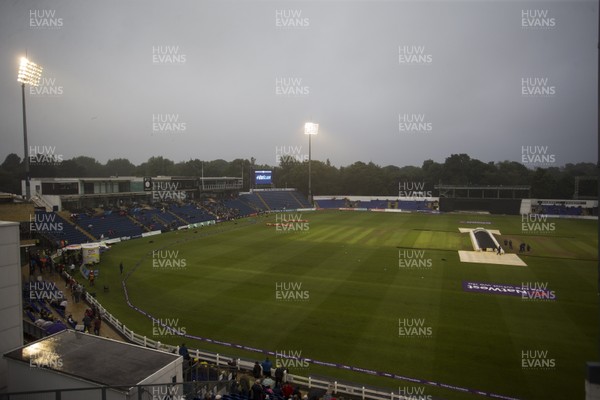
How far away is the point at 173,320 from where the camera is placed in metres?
21.9

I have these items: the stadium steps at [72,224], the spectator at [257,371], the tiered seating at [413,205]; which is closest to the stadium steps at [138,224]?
the stadium steps at [72,224]

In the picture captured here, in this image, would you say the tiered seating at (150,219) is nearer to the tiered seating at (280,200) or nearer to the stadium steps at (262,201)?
the stadium steps at (262,201)

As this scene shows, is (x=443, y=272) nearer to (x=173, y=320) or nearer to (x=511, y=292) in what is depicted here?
(x=511, y=292)

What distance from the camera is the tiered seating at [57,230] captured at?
41.4 metres

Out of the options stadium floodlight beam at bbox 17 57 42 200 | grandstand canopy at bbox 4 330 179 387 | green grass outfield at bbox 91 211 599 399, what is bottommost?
green grass outfield at bbox 91 211 599 399

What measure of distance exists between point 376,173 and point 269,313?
102528 millimetres

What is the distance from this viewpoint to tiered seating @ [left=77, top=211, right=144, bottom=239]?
48438 mm

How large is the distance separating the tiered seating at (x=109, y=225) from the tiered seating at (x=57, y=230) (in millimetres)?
2255

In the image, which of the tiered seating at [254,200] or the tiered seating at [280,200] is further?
the tiered seating at [280,200]

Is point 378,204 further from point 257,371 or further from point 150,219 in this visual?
point 257,371

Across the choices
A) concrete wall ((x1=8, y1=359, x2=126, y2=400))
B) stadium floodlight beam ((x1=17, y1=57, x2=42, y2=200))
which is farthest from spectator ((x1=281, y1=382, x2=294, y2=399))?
stadium floodlight beam ((x1=17, y1=57, x2=42, y2=200))

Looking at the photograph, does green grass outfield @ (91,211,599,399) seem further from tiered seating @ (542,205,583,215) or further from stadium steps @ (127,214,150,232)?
tiered seating @ (542,205,583,215)

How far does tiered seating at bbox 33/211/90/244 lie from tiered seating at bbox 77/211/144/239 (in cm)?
225

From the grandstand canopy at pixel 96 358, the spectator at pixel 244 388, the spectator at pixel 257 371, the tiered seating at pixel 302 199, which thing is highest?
the tiered seating at pixel 302 199
